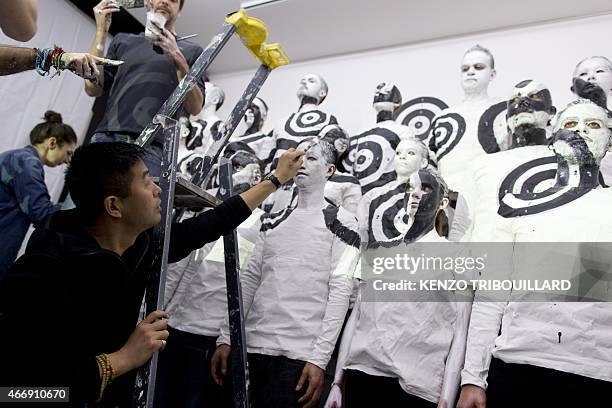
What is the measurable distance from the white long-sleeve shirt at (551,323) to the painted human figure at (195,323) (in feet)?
3.49

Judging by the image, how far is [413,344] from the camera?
65.3 inches

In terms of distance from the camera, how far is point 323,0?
11.4ft

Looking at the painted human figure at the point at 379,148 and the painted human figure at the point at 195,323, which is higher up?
the painted human figure at the point at 379,148

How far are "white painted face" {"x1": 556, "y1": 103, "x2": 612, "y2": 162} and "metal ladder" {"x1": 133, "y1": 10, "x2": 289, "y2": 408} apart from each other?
3.50 ft

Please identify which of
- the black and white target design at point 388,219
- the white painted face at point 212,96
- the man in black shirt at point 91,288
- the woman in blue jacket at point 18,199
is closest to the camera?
the man in black shirt at point 91,288

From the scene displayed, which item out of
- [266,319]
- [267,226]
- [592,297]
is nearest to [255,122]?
[267,226]

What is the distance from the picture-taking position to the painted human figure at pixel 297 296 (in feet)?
6.01

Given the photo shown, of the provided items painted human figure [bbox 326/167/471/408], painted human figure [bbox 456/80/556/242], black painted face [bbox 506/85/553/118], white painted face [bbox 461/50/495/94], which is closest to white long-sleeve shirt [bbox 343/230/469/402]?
painted human figure [bbox 326/167/471/408]

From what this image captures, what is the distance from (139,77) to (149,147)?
13.6 inches

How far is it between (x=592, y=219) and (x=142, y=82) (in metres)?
1.59

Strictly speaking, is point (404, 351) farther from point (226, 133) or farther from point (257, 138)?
point (257, 138)

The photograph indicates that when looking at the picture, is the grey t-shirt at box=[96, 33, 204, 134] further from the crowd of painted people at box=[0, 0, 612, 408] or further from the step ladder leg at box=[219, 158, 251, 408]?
the step ladder leg at box=[219, 158, 251, 408]

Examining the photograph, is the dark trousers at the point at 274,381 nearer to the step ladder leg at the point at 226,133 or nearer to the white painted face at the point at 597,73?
the step ladder leg at the point at 226,133

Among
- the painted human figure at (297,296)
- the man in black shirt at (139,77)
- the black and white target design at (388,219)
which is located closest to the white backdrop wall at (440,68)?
the black and white target design at (388,219)
